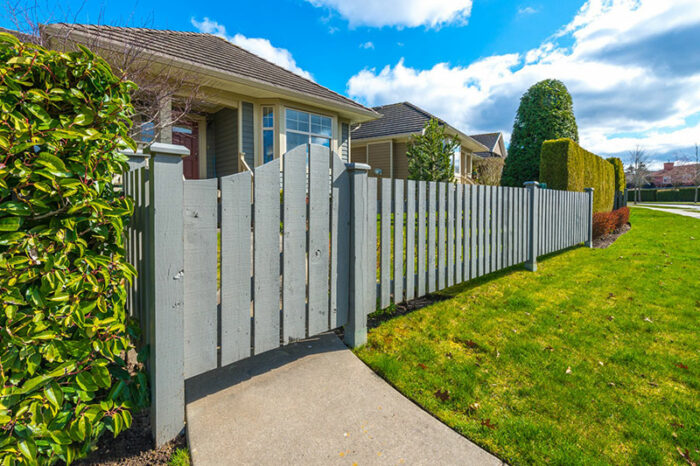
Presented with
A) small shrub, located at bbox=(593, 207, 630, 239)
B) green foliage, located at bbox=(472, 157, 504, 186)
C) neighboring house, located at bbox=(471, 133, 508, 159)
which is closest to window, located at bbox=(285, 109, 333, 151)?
small shrub, located at bbox=(593, 207, 630, 239)

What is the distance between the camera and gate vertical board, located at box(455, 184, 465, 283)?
12.5 ft

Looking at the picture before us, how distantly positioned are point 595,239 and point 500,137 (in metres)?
29.5

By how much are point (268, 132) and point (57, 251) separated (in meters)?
8.76

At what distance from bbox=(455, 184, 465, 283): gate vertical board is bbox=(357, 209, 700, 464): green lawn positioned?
0.34 meters

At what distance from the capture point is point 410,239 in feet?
10.7

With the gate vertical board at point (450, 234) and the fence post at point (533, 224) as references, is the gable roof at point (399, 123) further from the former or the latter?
the gate vertical board at point (450, 234)

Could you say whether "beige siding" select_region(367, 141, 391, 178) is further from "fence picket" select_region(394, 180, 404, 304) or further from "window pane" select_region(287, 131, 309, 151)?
"fence picket" select_region(394, 180, 404, 304)

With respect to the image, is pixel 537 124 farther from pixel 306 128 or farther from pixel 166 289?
pixel 166 289

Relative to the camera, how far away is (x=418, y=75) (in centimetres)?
1747

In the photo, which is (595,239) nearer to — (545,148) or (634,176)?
(545,148)

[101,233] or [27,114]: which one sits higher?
[27,114]

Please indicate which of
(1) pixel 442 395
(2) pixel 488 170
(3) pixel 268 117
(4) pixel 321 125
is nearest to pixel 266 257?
(1) pixel 442 395

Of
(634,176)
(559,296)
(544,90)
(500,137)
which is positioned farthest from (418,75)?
(634,176)

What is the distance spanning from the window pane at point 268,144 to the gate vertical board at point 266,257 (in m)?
7.81
